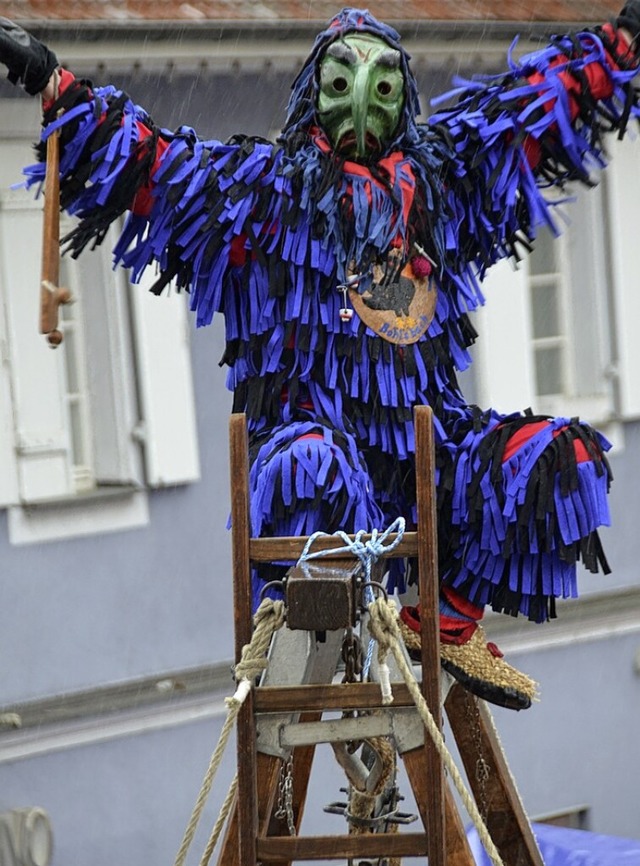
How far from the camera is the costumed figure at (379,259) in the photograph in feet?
8.85

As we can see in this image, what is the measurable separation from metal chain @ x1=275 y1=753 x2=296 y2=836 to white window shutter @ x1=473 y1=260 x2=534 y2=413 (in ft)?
9.70

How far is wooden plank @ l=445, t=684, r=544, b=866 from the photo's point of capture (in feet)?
9.79

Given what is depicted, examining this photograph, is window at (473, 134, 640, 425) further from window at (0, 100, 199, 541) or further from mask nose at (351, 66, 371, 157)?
mask nose at (351, 66, 371, 157)

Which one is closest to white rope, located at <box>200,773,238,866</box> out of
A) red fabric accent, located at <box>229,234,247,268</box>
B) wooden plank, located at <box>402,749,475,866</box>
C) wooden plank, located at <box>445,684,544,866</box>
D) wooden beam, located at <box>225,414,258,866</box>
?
wooden beam, located at <box>225,414,258,866</box>

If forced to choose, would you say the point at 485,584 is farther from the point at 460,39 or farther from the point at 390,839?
the point at 460,39

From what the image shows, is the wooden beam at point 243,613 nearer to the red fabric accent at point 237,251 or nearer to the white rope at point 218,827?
the white rope at point 218,827

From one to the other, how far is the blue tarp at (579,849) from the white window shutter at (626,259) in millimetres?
2389

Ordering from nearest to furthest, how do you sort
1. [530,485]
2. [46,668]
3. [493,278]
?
[530,485] < [46,668] < [493,278]

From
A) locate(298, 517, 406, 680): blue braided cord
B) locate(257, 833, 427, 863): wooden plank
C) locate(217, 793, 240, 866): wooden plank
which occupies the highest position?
locate(298, 517, 406, 680): blue braided cord

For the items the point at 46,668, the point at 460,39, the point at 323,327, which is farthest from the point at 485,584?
the point at 460,39

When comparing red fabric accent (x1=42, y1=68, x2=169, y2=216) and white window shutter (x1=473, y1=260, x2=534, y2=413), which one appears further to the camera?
white window shutter (x1=473, y1=260, x2=534, y2=413)

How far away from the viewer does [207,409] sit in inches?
205

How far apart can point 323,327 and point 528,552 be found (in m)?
0.43

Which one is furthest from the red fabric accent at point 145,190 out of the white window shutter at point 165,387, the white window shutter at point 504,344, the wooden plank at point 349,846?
the white window shutter at point 504,344
